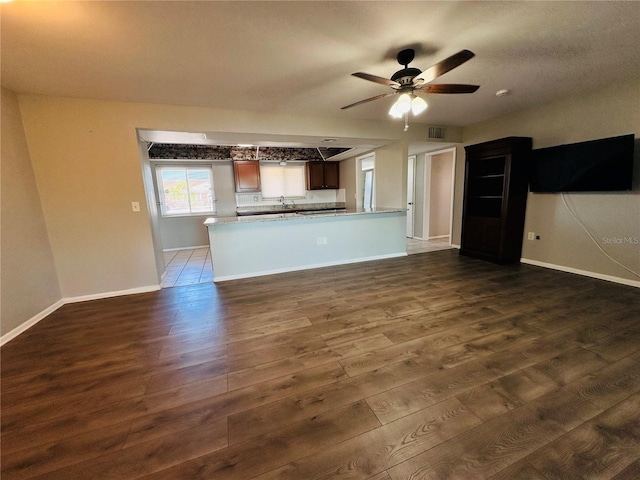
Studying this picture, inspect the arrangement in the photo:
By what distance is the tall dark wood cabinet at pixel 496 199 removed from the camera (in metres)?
3.89

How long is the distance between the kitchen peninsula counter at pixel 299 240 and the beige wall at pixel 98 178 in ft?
3.23

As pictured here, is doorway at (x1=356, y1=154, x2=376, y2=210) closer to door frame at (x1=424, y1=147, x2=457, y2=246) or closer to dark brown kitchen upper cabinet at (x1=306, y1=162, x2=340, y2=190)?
dark brown kitchen upper cabinet at (x1=306, y1=162, x2=340, y2=190)

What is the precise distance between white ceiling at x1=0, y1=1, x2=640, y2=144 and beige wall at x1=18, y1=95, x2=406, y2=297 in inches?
8.9

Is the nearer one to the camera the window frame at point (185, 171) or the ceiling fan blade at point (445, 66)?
the ceiling fan blade at point (445, 66)

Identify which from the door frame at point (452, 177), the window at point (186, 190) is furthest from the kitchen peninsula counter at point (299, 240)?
the window at point (186, 190)

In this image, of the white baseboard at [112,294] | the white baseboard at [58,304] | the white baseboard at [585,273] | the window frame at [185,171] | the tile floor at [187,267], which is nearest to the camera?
the white baseboard at [58,304]

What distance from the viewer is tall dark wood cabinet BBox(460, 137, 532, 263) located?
3895 millimetres

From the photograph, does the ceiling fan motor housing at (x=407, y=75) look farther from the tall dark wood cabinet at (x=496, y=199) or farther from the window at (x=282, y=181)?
the window at (x=282, y=181)

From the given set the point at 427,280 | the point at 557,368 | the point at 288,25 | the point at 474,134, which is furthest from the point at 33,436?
the point at 474,134

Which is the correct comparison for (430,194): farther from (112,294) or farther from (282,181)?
(112,294)

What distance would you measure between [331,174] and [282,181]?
1.38m

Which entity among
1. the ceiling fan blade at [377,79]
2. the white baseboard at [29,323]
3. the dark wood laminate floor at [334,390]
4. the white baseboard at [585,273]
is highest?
the ceiling fan blade at [377,79]

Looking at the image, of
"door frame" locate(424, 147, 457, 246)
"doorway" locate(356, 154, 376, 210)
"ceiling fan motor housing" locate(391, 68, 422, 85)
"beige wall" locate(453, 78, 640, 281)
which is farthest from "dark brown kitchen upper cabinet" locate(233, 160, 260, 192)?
"beige wall" locate(453, 78, 640, 281)

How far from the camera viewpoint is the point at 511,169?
3859 millimetres
